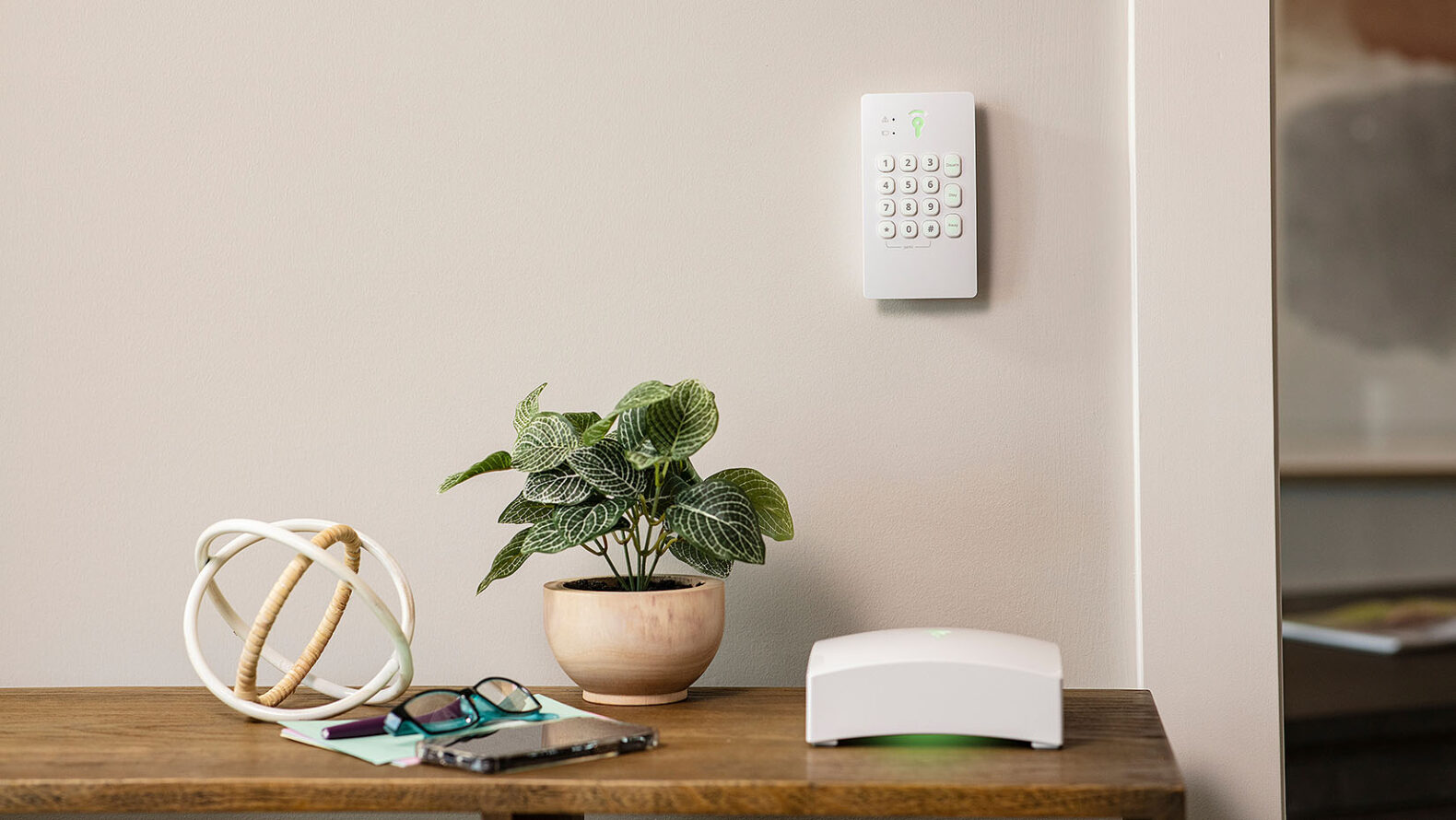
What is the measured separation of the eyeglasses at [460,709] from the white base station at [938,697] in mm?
256

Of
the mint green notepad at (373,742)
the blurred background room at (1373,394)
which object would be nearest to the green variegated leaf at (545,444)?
the mint green notepad at (373,742)

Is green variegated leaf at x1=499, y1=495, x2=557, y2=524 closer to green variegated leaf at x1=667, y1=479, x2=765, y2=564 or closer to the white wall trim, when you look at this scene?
green variegated leaf at x1=667, y1=479, x2=765, y2=564

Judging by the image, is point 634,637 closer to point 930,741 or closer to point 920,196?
point 930,741

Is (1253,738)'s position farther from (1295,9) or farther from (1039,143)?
(1295,9)

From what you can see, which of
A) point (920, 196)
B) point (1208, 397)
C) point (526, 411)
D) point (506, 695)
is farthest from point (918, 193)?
point (506, 695)

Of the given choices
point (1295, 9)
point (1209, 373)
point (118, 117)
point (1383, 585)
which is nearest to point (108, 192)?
point (118, 117)

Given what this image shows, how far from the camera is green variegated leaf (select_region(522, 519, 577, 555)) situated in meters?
0.85

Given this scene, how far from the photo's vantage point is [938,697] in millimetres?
745

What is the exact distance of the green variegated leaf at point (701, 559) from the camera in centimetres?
93

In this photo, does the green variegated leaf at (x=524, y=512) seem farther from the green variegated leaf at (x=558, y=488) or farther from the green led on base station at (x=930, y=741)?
the green led on base station at (x=930, y=741)

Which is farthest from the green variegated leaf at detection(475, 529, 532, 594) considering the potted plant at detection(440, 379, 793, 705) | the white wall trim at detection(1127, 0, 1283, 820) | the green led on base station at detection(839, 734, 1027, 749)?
the white wall trim at detection(1127, 0, 1283, 820)

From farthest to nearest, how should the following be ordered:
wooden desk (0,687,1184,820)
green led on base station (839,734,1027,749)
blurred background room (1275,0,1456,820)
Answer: blurred background room (1275,0,1456,820) < green led on base station (839,734,1027,749) < wooden desk (0,687,1184,820)

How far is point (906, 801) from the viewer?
Result: 0.66m

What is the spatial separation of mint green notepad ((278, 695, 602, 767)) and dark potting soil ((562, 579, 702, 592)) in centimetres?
12
